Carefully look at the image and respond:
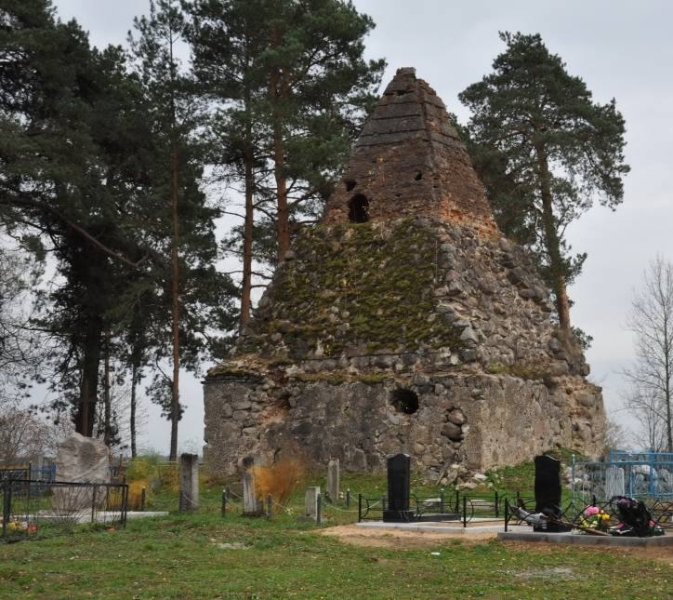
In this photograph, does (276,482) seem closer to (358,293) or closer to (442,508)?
Result: (442,508)

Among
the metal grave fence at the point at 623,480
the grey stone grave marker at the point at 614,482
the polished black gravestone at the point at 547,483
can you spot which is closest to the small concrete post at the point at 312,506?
the polished black gravestone at the point at 547,483

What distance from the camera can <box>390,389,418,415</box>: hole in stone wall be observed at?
21.2 meters

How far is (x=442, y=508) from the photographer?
17234mm

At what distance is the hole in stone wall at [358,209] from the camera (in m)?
24.5

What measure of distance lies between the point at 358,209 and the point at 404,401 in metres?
5.12

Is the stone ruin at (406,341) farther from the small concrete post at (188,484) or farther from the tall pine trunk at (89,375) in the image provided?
the tall pine trunk at (89,375)

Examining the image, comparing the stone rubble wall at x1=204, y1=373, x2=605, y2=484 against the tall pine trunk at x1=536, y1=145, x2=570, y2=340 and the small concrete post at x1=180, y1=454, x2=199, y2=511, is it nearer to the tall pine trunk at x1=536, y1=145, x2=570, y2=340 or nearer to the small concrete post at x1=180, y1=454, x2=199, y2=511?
the small concrete post at x1=180, y1=454, x2=199, y2=511

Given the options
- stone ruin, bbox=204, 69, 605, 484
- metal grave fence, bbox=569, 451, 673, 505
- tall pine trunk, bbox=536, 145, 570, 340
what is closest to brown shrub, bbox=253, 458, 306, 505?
stone ruin, bbox=204, 69, 605, 484

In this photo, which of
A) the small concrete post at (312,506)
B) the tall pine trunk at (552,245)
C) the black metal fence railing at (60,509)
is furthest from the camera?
the tall pine trunk at (552,245)

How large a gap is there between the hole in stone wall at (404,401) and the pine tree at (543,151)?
32.6ft

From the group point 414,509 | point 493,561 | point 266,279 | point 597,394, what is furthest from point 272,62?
point 493,561

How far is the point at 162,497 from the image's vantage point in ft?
70.4

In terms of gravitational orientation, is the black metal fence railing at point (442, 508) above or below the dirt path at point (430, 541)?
above

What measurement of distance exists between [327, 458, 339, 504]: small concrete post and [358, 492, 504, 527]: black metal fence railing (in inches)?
19.2
